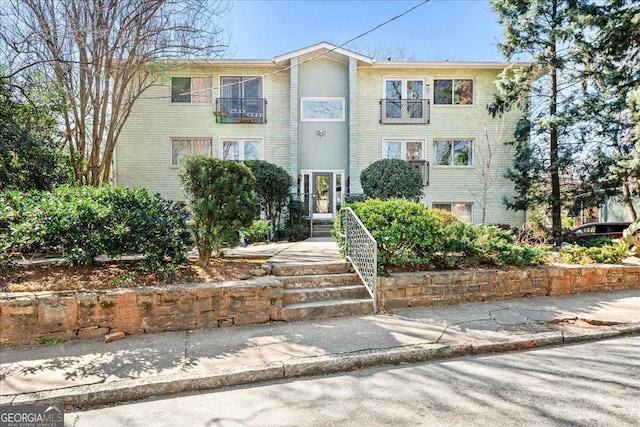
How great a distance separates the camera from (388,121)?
51.0 ft

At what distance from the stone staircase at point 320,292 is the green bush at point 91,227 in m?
1.67

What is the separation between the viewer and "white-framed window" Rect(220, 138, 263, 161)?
15.4 meters

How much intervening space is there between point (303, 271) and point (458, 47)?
17193mm

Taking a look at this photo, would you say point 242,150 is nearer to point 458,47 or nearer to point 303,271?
point 303,271

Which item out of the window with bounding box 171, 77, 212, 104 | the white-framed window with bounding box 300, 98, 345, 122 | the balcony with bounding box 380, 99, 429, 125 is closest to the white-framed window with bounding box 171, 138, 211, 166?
the window with bounding box 171, 77, 212, 104

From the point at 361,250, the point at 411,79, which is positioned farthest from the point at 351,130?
the point at 361,250

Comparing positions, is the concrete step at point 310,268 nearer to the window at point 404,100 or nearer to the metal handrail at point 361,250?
the metal handrail at point 361,250

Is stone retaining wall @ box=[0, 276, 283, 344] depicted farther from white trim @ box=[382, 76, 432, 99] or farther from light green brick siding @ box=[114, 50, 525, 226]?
white trim @ box=[382, 76, 432, 99]

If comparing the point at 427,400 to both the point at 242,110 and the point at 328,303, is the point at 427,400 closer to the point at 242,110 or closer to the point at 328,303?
the point at 328,303

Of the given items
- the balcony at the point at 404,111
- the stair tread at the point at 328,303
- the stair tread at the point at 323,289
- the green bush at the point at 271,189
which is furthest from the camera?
the balcony at the point at 404,111

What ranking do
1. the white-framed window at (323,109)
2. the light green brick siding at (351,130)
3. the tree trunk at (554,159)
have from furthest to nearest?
the white-framed window at (323,109) → the light green brick siding at (351,130) → the tree trunk at (554,159)

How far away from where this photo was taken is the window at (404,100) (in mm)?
15570

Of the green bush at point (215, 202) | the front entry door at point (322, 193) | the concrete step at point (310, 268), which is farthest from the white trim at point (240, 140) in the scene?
the concrete step at point (310, 268)
